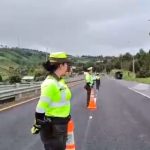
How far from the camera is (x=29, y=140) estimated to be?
469 inches

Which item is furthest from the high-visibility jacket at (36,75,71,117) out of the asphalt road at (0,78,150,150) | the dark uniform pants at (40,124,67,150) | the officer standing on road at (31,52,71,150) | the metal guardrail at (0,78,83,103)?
the metal guardrail at (0,78,83,103)

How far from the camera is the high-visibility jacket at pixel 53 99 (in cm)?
621

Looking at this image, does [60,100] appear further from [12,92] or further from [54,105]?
[12,92]

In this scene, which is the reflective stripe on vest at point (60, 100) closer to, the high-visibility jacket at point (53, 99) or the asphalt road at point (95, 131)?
the high-visibility jacket at point (53, 99)

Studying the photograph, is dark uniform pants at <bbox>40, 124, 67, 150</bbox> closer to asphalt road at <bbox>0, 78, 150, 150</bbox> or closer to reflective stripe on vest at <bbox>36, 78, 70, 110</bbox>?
reflective stripe on vest at <bbox>36, 78, 70, 110</bbox>

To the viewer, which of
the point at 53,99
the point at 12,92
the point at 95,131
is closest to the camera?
the point at 53,99

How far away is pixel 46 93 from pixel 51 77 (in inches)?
9.6

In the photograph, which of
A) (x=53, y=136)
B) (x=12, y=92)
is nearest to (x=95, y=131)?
(x=53, y=136)

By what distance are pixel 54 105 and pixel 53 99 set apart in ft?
0.31

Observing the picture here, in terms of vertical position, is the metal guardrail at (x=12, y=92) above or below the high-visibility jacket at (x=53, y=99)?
below

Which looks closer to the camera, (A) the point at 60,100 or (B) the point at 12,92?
(A) the point at 60,100

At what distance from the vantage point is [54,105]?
6332 millimetres

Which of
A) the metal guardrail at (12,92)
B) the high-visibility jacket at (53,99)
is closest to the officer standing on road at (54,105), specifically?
the high-visibility jacket at (53,99)

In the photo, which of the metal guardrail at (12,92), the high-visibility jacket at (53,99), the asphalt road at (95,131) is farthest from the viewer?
the metal guardrail at (12,92)
